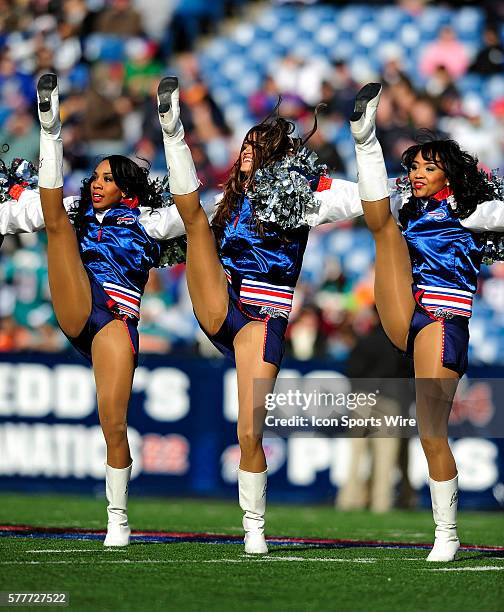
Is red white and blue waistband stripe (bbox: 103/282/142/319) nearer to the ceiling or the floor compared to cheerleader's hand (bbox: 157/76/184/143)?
nearer to the floor

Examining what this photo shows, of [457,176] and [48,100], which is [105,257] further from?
[457,176]

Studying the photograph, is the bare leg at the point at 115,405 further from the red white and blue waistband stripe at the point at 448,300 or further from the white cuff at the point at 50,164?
the red white and blue waistband stripe at the point at 448,300

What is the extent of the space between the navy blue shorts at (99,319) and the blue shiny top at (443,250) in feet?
4.14

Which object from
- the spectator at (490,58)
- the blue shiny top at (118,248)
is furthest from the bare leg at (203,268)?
A: the spectator at (490,58)

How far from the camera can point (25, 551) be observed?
17.0ft

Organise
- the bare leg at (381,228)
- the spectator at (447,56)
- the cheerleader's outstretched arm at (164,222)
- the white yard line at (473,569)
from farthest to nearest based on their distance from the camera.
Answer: the spectator at (447,56) < the cheerleader's outstretched arm at (164,222) < the bare leg at (381,228) < the white yard line at (473,569)

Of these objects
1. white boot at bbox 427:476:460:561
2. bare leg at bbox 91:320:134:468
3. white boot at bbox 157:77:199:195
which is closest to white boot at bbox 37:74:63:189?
white boot at bbox 157:77:199:195

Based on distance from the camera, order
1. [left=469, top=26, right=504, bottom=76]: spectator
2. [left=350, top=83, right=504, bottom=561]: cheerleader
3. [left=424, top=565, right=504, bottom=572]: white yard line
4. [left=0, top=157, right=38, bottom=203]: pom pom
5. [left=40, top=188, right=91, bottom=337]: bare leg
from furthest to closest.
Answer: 1. [left=469, top=26, right=504, bottom=76]: spectator
2. [left=0, top=157, right=38, bottom=203]: pom pom
3. [left=40, top=188, right=91, bottom=337]: bare leg
4. [left=350, top=83, right=504, bottom=561]: cheerleader
5. [left=424, top=565, right=504, bottom=572]: white yard line

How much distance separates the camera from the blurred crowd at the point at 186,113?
11547 millimetres

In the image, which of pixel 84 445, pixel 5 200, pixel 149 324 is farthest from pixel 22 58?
pixel 5 200

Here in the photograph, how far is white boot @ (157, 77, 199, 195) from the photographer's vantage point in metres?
5.21

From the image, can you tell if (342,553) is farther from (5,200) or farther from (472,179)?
(5,200)

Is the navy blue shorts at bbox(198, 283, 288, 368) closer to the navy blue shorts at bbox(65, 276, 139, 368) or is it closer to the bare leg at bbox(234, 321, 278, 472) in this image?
the bare leg at bbox(234, 321, 278, 472)

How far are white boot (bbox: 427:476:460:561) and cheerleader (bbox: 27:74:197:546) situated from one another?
4.41 ft
